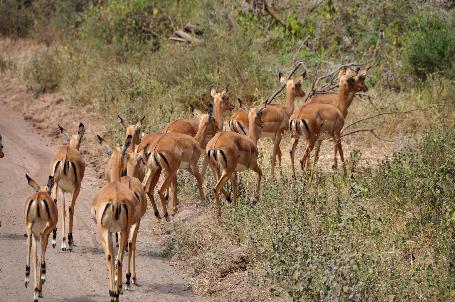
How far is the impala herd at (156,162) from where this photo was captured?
323 inches

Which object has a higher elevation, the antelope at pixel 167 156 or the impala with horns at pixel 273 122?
the impala with horns at pixel 273 122

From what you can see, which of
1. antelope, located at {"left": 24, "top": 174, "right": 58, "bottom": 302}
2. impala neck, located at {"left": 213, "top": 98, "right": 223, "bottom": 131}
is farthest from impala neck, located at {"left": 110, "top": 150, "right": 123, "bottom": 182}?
impala neck, located at {"left": 213, "top": 98, "right": 223, "bottom": 131}

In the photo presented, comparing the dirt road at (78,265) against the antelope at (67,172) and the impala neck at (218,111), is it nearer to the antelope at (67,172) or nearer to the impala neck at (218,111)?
the antelope at (67,172)

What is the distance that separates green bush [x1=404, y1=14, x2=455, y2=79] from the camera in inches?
659

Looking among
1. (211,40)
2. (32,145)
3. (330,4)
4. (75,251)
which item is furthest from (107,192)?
(330,4)

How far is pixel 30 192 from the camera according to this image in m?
12.8

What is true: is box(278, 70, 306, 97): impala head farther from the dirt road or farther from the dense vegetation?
the dirt road

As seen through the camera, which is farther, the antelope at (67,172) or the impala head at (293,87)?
the impala head at (293,87)

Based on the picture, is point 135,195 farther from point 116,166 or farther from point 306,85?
point 306,85

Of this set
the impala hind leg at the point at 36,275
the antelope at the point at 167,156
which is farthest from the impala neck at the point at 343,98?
the impala hind leg at the point at 36,275

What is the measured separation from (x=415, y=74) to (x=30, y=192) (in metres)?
8.41

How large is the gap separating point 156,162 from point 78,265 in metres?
1.75

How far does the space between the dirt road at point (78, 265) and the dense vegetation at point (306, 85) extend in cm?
41

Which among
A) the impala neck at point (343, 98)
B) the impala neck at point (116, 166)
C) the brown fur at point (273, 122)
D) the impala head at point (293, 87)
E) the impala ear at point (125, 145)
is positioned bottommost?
the impala neck at point (116, 166)
